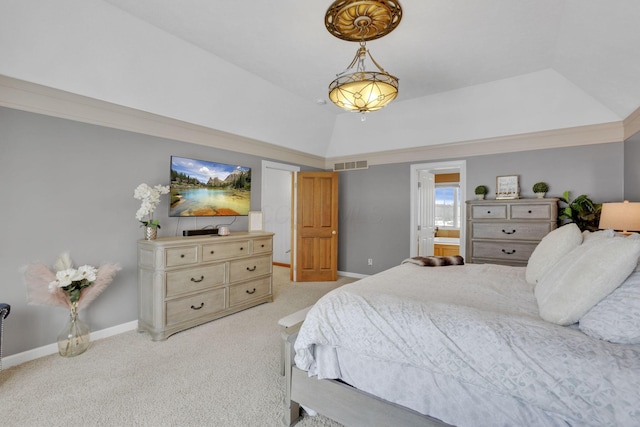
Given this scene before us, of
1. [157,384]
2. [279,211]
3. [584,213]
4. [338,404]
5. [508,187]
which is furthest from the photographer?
[279,211]

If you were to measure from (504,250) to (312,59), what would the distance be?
3.50 metres

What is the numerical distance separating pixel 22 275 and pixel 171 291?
123cm

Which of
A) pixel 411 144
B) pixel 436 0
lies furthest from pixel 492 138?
pixel 436 0

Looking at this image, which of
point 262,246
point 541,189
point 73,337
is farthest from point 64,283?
point 541,189

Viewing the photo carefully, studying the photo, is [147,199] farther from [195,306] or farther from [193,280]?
[195,306]

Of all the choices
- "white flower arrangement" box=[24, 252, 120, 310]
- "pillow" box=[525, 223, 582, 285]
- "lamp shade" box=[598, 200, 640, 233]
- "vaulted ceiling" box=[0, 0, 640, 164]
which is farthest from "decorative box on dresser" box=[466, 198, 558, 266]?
"white flower arrangement" box=[24, 252, 120, 310]

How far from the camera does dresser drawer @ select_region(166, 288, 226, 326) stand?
314cm

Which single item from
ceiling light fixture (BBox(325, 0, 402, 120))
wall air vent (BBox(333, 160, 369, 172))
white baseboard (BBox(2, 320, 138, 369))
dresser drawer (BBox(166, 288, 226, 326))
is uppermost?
ceiling light fixture (BBox(325, 0, 402, 120))

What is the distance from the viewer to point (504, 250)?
397 centimetres

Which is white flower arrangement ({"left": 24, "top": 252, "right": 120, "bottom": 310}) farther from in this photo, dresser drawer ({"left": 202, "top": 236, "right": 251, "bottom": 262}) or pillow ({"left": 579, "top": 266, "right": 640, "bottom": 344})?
pillow ({"left": 579, "top": 266, "right": 640, "bottom": 344})

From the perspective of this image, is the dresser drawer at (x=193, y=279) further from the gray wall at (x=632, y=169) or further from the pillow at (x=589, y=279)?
the gray wall at (x=632, y=169)

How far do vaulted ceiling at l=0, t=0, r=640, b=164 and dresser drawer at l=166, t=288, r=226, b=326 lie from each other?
7.16 ft

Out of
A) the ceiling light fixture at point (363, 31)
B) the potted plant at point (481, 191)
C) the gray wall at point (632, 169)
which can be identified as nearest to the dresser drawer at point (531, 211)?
the potted plant at point (481, 191)

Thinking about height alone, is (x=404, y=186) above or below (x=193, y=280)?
above
